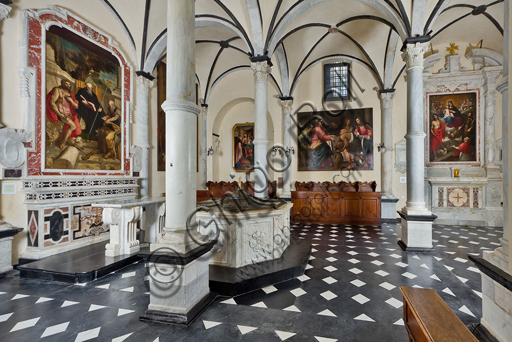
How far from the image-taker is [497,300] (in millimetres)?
2463

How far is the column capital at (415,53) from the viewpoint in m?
5.86

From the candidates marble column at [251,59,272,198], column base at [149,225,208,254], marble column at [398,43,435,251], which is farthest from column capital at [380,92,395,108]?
column base at [149,225,208,254]

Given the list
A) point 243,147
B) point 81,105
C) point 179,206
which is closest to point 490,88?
point 243,147

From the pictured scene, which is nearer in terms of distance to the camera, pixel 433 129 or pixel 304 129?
pixel 433 129

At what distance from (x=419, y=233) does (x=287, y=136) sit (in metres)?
6.59

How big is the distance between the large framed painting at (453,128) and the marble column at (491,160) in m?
0.30

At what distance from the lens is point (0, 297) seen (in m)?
3.63

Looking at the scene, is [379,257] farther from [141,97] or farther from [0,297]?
[141,97]

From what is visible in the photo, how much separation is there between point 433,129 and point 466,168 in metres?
1.84

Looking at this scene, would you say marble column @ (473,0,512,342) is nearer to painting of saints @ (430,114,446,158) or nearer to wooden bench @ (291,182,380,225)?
wooden bench @ (291,182,380,225)

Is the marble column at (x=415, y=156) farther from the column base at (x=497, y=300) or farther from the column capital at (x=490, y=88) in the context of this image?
the column capital at (x=490, y=88)

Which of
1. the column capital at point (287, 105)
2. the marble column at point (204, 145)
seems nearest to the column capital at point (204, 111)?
the marble column at point (204, 145)

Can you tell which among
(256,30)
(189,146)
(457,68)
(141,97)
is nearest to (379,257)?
(189,146)

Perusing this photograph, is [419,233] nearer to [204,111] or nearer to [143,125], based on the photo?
[143,125]
